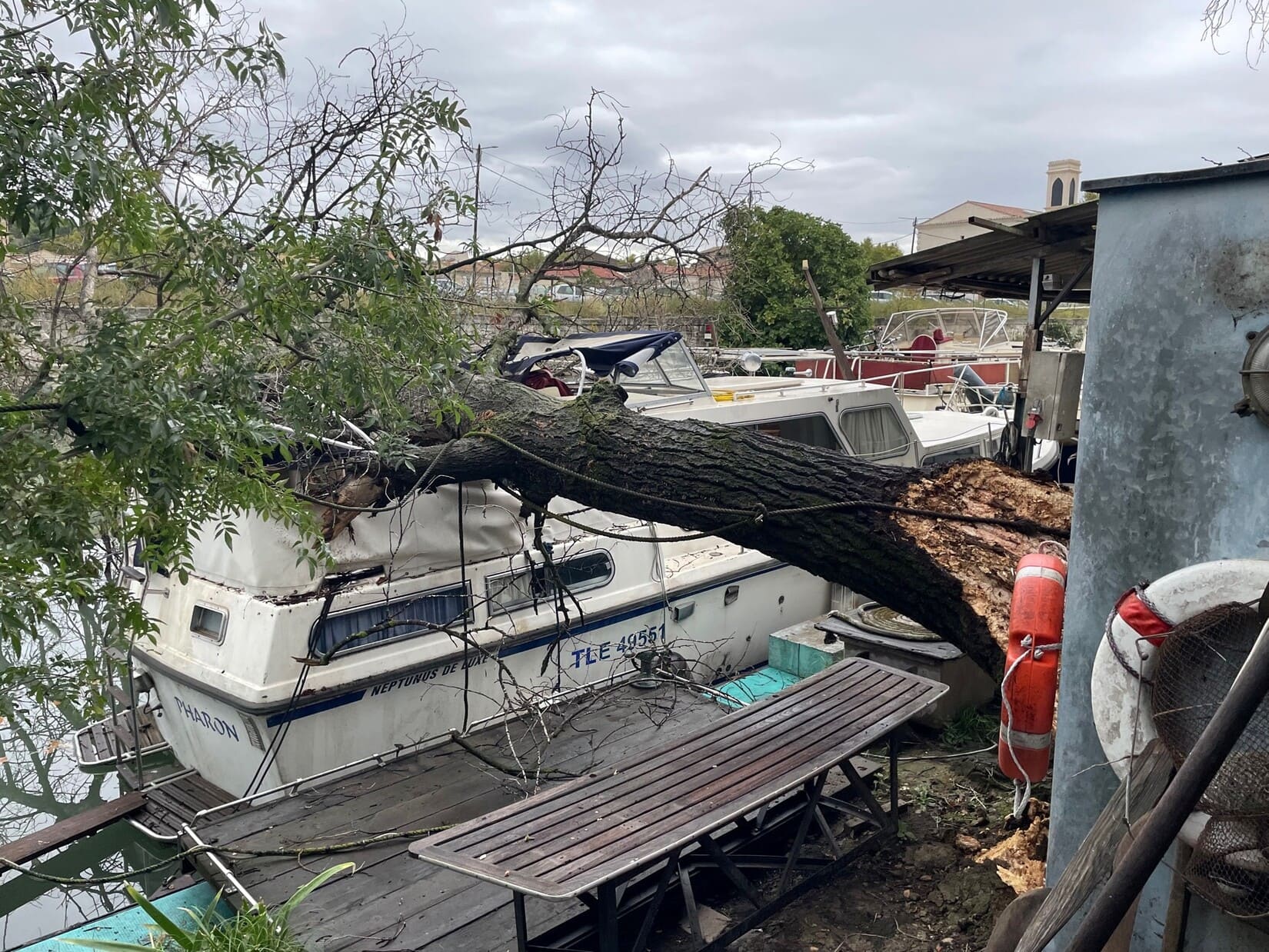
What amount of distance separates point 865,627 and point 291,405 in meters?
3.99

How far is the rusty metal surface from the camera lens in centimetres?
326

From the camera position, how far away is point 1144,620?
7.21 ft

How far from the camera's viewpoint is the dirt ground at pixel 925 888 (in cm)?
389

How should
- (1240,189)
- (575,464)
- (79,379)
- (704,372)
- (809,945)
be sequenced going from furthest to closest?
(704,372)
(575,464)
(809,945)
(79,379)
(1240,189)

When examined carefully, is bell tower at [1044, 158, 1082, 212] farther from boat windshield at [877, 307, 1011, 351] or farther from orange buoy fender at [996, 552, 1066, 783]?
orange buoy fender at [996, 552, 1066, 783]

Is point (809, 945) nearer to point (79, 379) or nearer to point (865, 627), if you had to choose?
point (865, 627)

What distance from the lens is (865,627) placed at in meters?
6.07

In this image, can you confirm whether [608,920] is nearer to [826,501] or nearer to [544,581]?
[826,501]

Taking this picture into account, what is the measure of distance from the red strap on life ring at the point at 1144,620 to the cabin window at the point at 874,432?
595 cm

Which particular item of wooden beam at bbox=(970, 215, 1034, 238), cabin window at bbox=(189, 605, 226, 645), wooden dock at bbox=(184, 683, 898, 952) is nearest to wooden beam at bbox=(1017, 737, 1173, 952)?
wooden dock at bbox=(184, 683, 898, 952)

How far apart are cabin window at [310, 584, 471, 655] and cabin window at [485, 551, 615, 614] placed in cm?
23

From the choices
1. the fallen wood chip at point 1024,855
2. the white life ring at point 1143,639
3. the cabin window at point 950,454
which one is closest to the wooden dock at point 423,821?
the fallen wood chip at point 1024,855

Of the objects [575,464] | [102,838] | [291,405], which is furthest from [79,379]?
[102,838]

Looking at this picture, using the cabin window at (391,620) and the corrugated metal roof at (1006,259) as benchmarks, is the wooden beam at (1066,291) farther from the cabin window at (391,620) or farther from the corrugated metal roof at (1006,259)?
the cabin window at (391,620)
